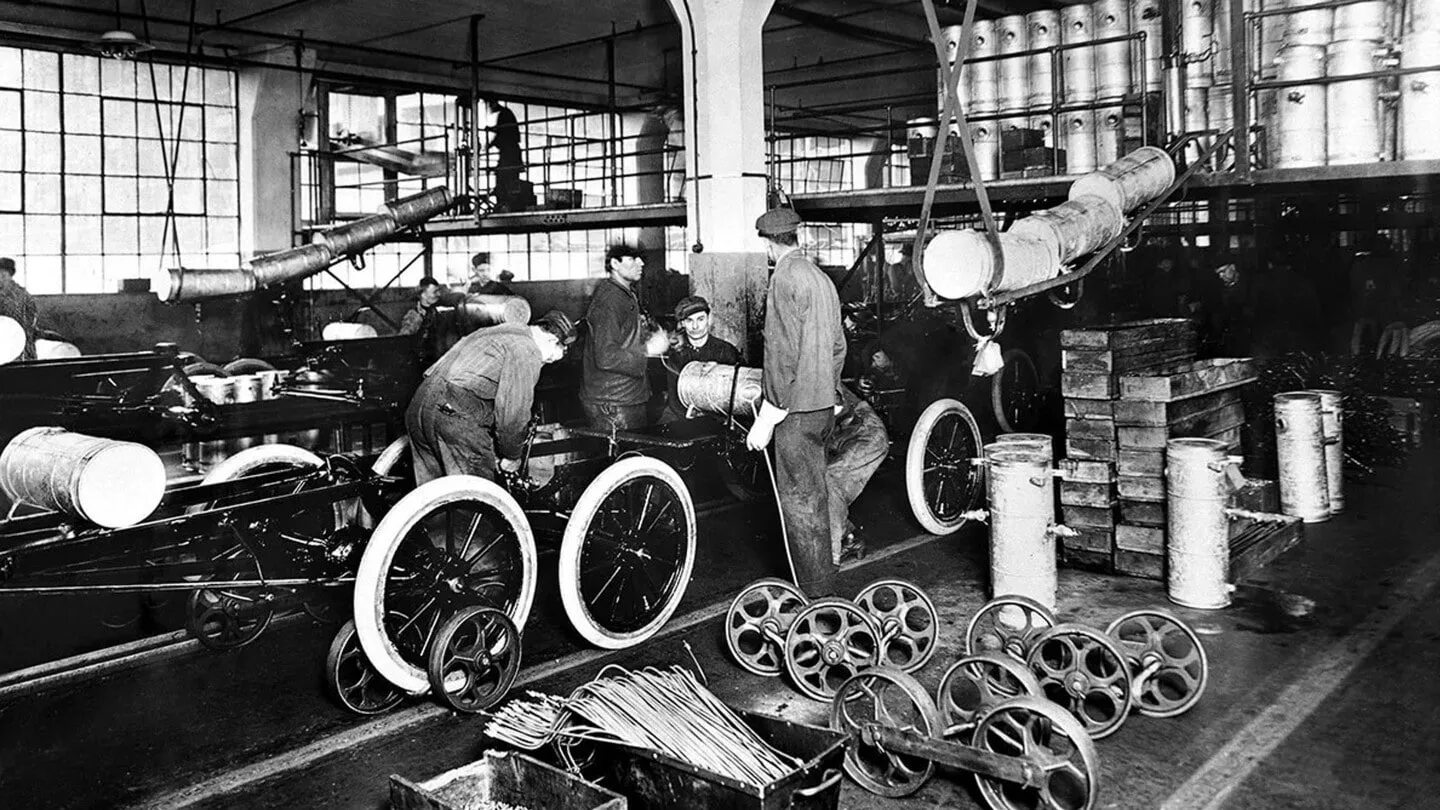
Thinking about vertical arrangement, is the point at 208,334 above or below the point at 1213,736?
above

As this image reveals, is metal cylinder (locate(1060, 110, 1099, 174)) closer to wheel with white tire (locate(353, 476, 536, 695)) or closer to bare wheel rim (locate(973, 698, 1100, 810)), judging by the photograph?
wheel with white tire (locate(353, 476, 536, 695))

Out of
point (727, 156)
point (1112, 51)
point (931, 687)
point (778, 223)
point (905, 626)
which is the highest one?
point (1112, 51)

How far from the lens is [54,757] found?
14.6 feet

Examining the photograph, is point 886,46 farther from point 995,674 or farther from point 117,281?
point 995,674

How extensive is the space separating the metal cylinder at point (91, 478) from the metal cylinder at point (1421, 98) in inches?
297

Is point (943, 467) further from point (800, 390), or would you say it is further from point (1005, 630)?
point (1005, 630)

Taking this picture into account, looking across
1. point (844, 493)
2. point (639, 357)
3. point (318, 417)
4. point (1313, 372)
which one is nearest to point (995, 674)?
point (844, 493)

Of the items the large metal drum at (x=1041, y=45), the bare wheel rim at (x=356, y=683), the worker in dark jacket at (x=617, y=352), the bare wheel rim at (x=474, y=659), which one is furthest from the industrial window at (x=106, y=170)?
the bare wheel rim at (x=474, y=659)

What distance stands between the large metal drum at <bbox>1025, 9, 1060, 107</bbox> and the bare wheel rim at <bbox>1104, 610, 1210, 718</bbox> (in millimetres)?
5475

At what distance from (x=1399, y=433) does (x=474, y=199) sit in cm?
1027

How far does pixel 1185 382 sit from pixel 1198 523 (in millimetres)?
1009

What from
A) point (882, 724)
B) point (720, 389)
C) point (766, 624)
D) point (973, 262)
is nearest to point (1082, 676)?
point (882, 724)

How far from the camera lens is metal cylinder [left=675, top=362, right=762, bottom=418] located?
276 inches

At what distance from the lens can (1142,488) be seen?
6.52 meters
